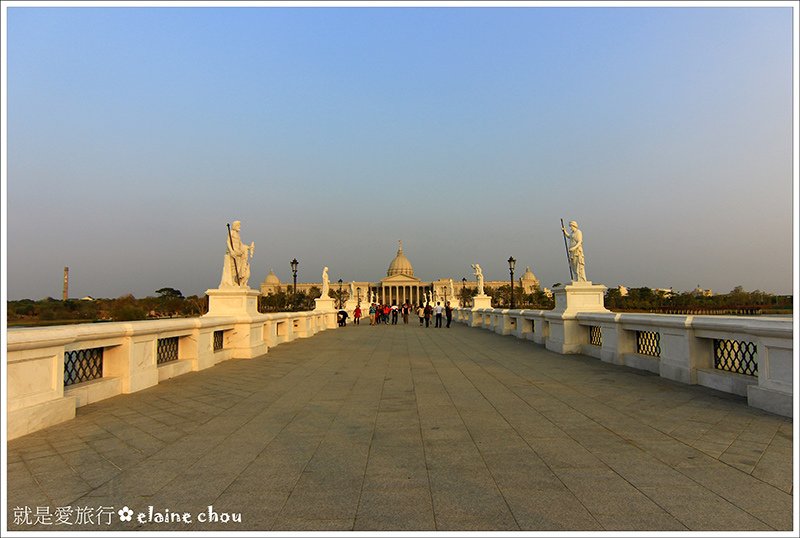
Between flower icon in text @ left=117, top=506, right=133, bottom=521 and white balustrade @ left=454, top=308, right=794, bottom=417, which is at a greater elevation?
white balustrade @ left=454, top=308, right=794, bottom=417

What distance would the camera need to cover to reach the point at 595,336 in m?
14.0

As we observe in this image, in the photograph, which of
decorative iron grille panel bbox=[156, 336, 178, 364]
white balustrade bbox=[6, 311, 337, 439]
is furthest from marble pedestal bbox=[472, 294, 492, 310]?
decorative iron grille panel bbox=[156, 336, 178, 364]

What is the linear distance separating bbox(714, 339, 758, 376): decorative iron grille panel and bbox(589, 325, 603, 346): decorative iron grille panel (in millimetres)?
5004

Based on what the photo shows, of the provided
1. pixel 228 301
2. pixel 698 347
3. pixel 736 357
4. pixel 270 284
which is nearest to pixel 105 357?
pixel 228 301

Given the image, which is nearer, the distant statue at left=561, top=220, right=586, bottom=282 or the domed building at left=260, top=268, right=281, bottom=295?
the distant statue at left=561, top=220, right=586, bottom=282

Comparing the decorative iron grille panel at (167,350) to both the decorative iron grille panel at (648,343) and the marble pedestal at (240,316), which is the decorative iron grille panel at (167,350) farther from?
the decorative iron grille panel at (648,343)

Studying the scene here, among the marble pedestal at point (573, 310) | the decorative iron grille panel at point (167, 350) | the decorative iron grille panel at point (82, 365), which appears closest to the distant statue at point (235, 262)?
the decorative iron grille panel at point (167, 350)

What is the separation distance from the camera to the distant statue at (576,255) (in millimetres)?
15047

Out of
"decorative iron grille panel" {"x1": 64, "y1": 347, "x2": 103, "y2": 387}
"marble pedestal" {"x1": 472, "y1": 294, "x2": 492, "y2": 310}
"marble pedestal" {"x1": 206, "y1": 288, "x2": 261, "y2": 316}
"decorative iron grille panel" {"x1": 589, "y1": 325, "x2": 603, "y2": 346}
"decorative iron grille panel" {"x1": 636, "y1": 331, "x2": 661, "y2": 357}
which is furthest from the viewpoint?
"marble pedestal" {"x1": 472, "y1": 294, "x2": 492, "y2": 310}

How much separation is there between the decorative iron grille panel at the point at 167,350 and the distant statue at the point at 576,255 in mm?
10595

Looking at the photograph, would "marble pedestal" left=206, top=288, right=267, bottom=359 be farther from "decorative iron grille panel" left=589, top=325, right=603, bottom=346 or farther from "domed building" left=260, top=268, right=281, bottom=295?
Answer: "domed building" left=260, top=268, right=281, bottom=295

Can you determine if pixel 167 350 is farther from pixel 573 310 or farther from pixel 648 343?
pixel 573 310

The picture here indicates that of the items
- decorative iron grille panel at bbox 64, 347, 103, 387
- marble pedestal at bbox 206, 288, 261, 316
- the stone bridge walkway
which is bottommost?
the stone bridge walkway

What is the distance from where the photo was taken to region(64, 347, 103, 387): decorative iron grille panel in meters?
7.34
